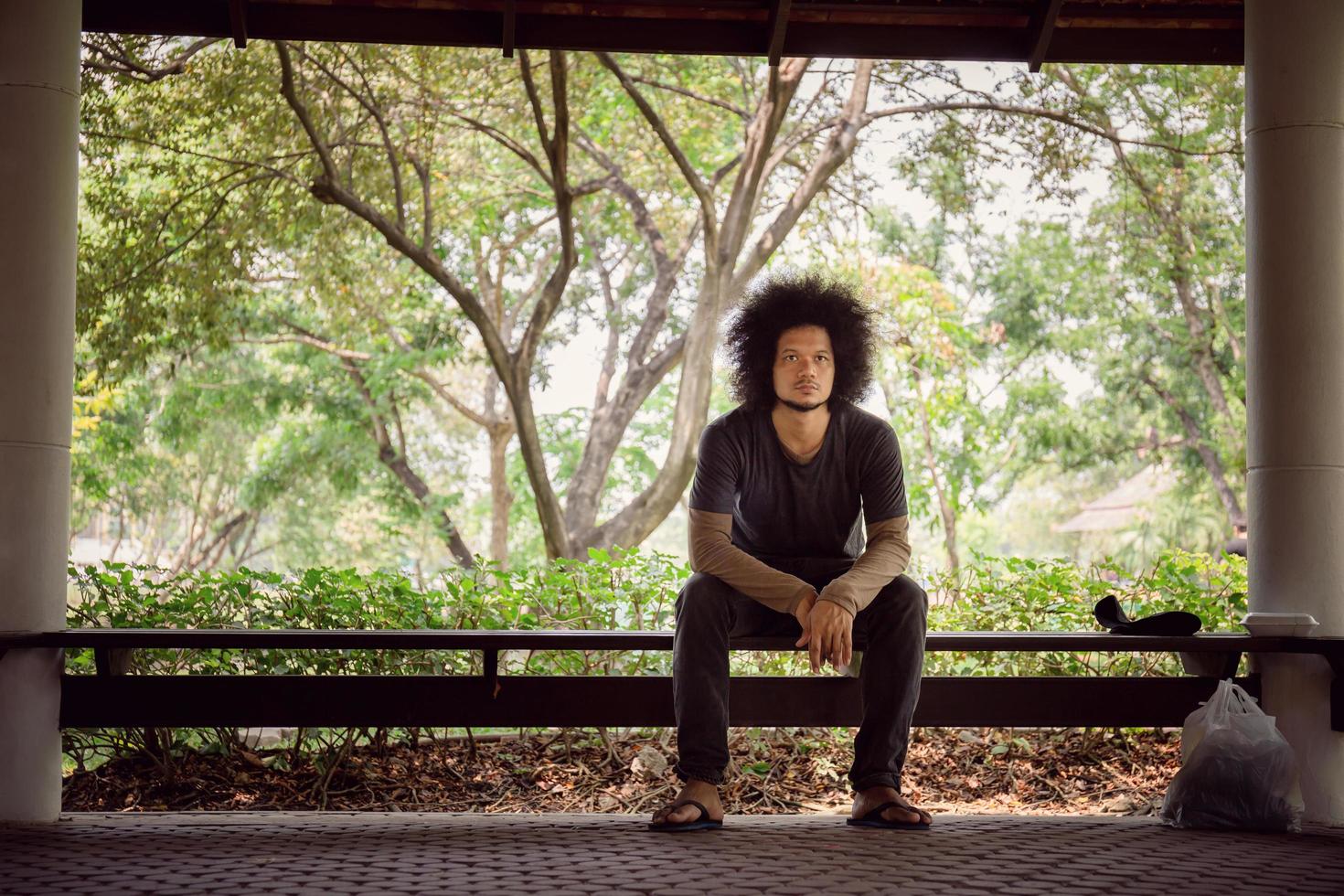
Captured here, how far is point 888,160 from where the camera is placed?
461 inches

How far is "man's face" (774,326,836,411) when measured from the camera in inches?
163

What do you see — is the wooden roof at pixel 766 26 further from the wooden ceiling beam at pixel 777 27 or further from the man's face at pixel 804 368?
the man's face at pixel 804 368

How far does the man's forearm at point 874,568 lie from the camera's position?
368cm

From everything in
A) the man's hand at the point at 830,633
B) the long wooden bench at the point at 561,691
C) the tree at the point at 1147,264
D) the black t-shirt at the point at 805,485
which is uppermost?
the tree at the point at 1147,264

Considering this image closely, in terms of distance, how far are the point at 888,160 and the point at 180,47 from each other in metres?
6.38

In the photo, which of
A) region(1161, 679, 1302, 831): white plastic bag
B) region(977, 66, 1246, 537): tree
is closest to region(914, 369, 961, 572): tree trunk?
region(977, 66, 1246, 537): tree

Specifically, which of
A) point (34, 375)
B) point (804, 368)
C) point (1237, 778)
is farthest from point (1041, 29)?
point (34, 375)

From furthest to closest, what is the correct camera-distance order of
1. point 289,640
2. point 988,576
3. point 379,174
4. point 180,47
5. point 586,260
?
point 586,260 < point 379,174 < point 180,47 < point 988,576 < point 289,640

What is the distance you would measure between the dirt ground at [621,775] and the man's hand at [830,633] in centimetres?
213

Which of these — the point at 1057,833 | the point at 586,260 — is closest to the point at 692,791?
the point at 1057,833

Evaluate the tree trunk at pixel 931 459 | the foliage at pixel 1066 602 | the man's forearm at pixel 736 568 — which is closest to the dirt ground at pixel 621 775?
the foliage at pixel 1066 602

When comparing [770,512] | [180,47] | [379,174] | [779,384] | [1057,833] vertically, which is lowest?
[1057,833]

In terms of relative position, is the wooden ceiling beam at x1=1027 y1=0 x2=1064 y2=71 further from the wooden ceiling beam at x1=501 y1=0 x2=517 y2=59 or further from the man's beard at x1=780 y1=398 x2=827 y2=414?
the wooden ceiling beam at x1=501 y1=0 x2=517 y2=59

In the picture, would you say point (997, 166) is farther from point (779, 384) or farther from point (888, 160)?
point (779, 384)
